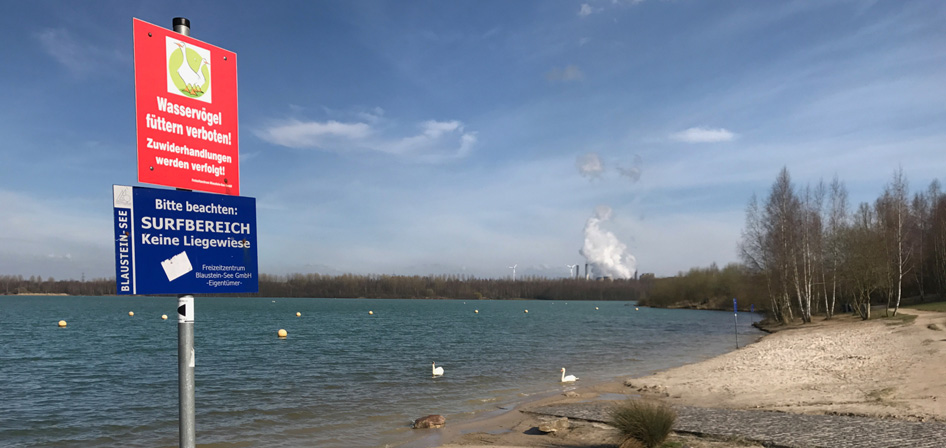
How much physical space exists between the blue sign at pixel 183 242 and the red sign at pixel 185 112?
0.38ft

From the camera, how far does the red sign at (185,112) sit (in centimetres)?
395

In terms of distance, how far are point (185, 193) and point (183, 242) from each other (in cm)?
33

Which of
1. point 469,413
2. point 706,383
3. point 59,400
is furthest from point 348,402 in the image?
point 706,383

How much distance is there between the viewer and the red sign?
12.9 ft

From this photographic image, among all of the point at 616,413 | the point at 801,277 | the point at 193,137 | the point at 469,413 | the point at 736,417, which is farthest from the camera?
the point at 801,277

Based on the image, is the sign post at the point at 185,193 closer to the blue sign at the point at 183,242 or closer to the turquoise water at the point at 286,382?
the blue sign at the point at 183,242

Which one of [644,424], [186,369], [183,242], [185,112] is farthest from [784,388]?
[185,112]

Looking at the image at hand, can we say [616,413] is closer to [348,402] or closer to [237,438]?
[237,438]

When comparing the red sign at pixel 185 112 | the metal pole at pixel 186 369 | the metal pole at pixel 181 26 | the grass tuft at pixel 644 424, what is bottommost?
the grass tuft at pixel 644 424

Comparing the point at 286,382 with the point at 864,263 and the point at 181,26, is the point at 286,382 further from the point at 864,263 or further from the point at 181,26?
the point at 864,263

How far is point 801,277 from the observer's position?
1881 inches

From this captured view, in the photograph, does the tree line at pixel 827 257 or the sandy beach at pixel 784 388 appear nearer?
the sandy beach at pixel 784 388

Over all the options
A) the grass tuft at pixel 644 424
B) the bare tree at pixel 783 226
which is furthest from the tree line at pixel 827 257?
the grass tuft at pixel 644 424

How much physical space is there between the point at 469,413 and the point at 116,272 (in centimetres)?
1466
